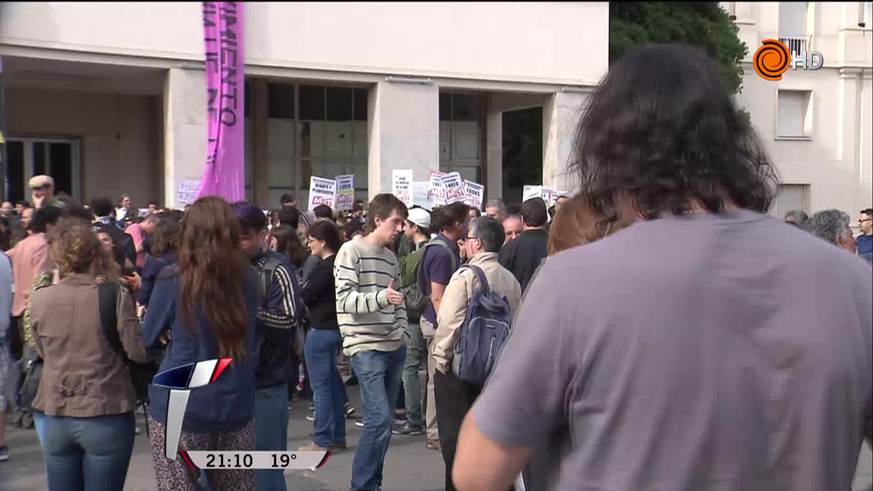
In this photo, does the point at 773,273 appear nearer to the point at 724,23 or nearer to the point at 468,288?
the point at 468,288

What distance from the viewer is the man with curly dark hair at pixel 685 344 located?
1517 mm

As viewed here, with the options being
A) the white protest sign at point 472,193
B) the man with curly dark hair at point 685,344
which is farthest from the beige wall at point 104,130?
the man with curly dark hair at point 685,344

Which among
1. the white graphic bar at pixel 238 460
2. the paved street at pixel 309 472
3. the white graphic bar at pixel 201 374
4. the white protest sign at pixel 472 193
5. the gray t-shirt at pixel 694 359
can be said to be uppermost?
the white protest sign at pixel 472 193

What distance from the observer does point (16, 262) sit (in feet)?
24.8

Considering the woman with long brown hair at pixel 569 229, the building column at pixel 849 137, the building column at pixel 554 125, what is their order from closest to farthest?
the woman with long brown hair at pixel 569 229, the building column at pixel 554 125, the building column at pixel 849 137

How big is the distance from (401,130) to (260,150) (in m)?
5.20

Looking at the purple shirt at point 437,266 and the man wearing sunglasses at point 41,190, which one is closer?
the purple shirt at point 437,266

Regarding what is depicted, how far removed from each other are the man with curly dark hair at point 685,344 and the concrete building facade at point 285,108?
11812 mm

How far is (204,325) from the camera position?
12.8 feet

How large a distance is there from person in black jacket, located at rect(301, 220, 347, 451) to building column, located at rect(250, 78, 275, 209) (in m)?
17.3

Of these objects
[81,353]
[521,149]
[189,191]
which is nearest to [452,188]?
[189,191]

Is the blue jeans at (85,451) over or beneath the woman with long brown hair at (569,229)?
beneath

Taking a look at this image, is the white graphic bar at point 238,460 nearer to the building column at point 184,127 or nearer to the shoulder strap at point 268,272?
the shoulder strap at point 268,272

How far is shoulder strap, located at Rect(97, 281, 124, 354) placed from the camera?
13.6ft
